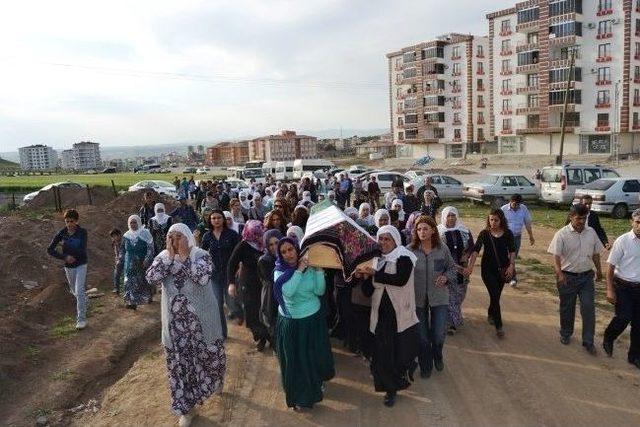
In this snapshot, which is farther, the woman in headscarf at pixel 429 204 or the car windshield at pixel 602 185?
the car windshield at pixel 602 185

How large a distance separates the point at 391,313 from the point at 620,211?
14.7 metres

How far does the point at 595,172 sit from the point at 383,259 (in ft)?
57.1

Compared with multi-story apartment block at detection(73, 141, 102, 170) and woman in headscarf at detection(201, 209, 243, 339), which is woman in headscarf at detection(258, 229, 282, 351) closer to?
woman in headscarf at detection(201, 209, 243, 339)

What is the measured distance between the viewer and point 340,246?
14.7 ft

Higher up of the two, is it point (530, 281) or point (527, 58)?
point (527, 58)

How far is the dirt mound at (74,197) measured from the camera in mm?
25516

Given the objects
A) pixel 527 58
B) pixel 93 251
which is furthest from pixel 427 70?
pixel 93 251

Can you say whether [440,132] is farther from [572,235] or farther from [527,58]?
[572,235]

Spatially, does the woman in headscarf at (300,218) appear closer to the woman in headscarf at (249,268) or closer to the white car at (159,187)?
the woman in headscarf at (249,268)

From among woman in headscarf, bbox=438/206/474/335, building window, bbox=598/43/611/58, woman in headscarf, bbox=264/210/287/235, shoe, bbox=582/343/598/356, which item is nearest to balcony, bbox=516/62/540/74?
building window, bbox=598/43/611/58

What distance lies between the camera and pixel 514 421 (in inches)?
178

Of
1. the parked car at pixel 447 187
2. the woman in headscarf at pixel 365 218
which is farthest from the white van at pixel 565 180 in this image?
the woman in headscarf at pixel 365 218

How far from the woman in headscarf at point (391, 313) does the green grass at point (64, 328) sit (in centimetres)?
472

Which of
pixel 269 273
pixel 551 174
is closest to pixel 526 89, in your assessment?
pixel 551 174
